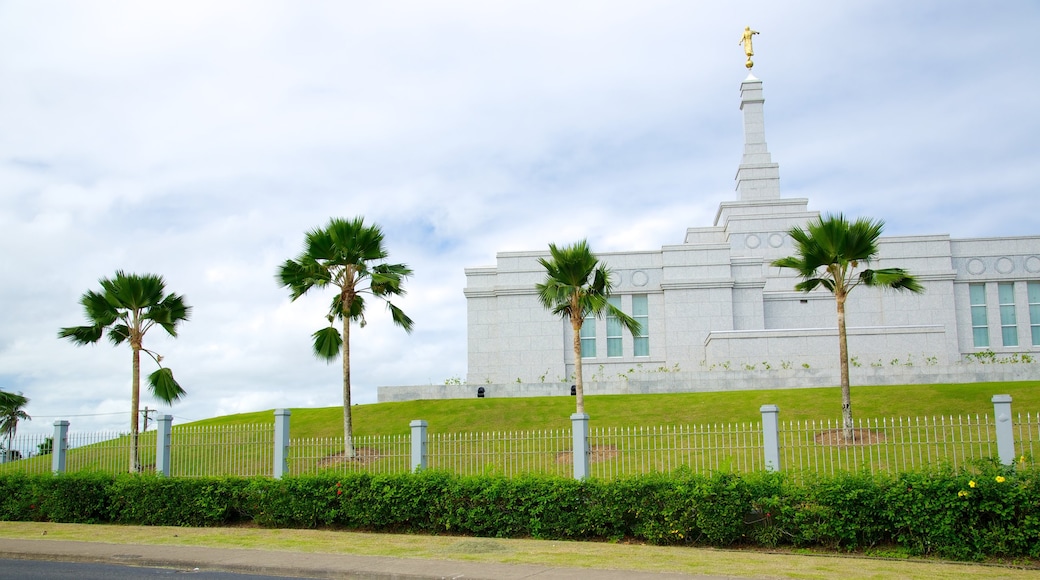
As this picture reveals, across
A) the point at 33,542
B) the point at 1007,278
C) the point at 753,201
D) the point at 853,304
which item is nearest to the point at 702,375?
the point at 853,304

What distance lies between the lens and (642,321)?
4266cm

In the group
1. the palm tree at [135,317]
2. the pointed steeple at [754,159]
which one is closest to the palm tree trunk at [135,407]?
the palm tree at [135,317]

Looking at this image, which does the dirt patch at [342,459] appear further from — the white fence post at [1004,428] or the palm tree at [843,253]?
the white fence post at [1004,428]

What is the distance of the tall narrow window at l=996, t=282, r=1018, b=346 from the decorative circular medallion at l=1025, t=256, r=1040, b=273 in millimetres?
1013

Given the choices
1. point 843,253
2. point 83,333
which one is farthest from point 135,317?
point 843,253

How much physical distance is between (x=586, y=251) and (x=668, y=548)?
30.6 ft

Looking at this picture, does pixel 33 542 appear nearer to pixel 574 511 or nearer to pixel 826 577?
pixel 574 511

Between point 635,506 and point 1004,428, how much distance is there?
6340mm

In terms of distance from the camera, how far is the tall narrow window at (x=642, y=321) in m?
42.3

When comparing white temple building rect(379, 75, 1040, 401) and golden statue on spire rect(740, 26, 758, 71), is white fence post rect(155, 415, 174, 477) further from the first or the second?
golden statue on spire rect(740, 26, 758, 71)

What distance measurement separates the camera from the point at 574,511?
1501 cm

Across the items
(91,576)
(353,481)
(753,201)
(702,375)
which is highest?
(753,201)

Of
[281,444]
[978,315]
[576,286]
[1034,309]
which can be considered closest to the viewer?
[281,444]

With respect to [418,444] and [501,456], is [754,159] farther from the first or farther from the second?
[418,444]
